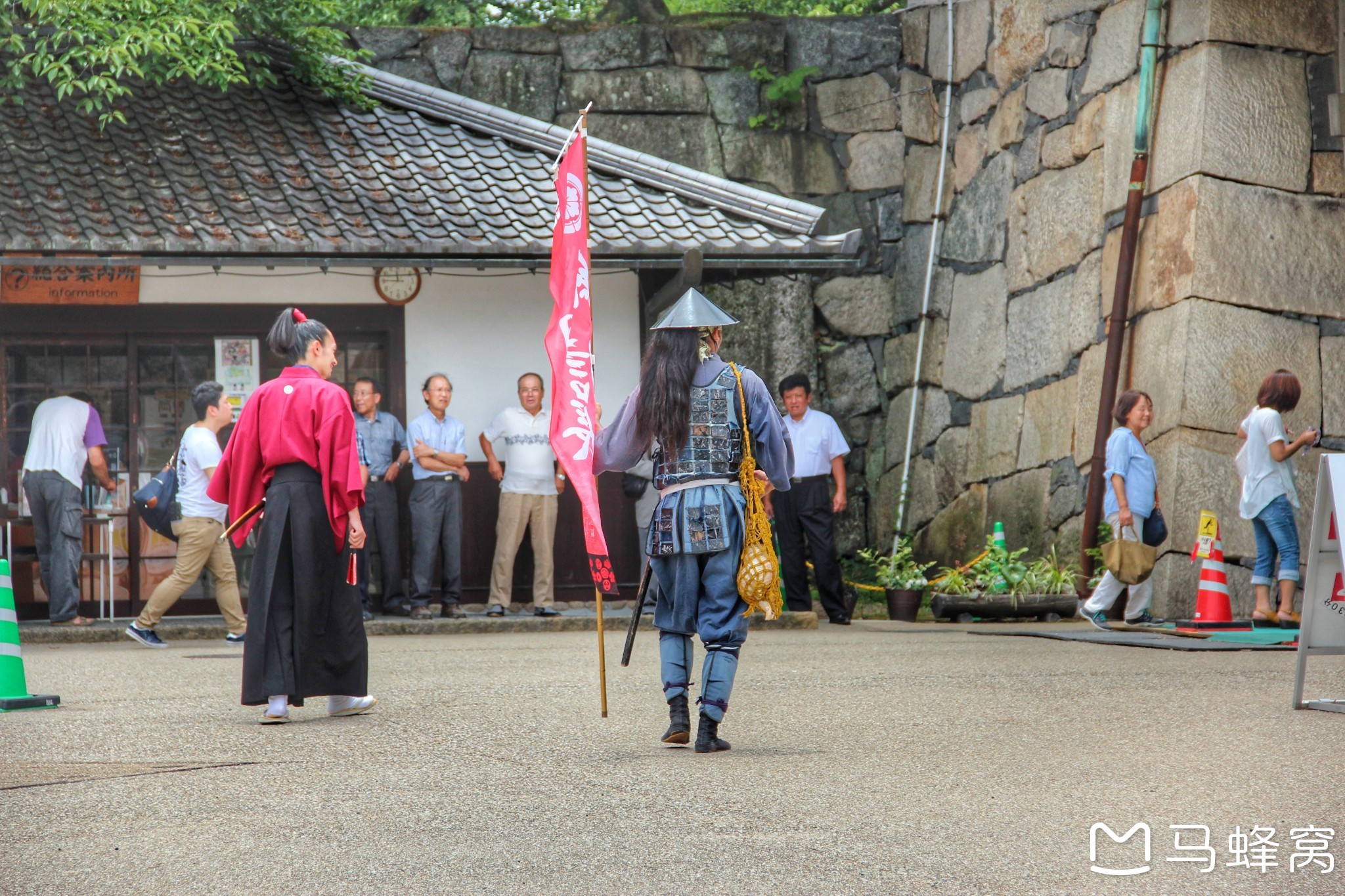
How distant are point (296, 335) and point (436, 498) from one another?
5271 mm

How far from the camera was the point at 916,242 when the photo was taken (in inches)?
575

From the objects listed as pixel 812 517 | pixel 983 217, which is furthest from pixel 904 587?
pixel 983 217

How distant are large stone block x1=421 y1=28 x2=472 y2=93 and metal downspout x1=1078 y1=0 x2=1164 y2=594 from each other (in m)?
6.79

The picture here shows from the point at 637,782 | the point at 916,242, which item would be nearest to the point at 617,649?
the point at 637,782

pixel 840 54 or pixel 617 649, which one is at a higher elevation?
pixel 840 54

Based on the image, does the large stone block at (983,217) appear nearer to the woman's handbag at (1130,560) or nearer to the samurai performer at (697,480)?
the woman's handbag at (1130,560)

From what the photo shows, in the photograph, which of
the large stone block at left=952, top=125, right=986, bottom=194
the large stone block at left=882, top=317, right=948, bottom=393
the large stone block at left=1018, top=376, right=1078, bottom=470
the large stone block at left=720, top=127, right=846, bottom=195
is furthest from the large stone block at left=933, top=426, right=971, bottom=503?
the large stone block at left=720, top=127, right=846, bottom=195

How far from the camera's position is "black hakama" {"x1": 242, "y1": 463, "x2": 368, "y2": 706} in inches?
228

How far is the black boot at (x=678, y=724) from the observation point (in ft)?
16.3

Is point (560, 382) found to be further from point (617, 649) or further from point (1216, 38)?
point (1216, 38)

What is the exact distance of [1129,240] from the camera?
35.1 ft

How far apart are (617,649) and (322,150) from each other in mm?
5389

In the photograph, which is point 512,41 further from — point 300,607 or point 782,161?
point 300,607

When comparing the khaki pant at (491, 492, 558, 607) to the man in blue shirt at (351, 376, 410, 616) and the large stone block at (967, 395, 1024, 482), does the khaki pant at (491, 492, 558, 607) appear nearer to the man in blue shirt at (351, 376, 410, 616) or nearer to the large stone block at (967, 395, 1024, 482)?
the man in blue shirt at (351, 376, 410, 616)
